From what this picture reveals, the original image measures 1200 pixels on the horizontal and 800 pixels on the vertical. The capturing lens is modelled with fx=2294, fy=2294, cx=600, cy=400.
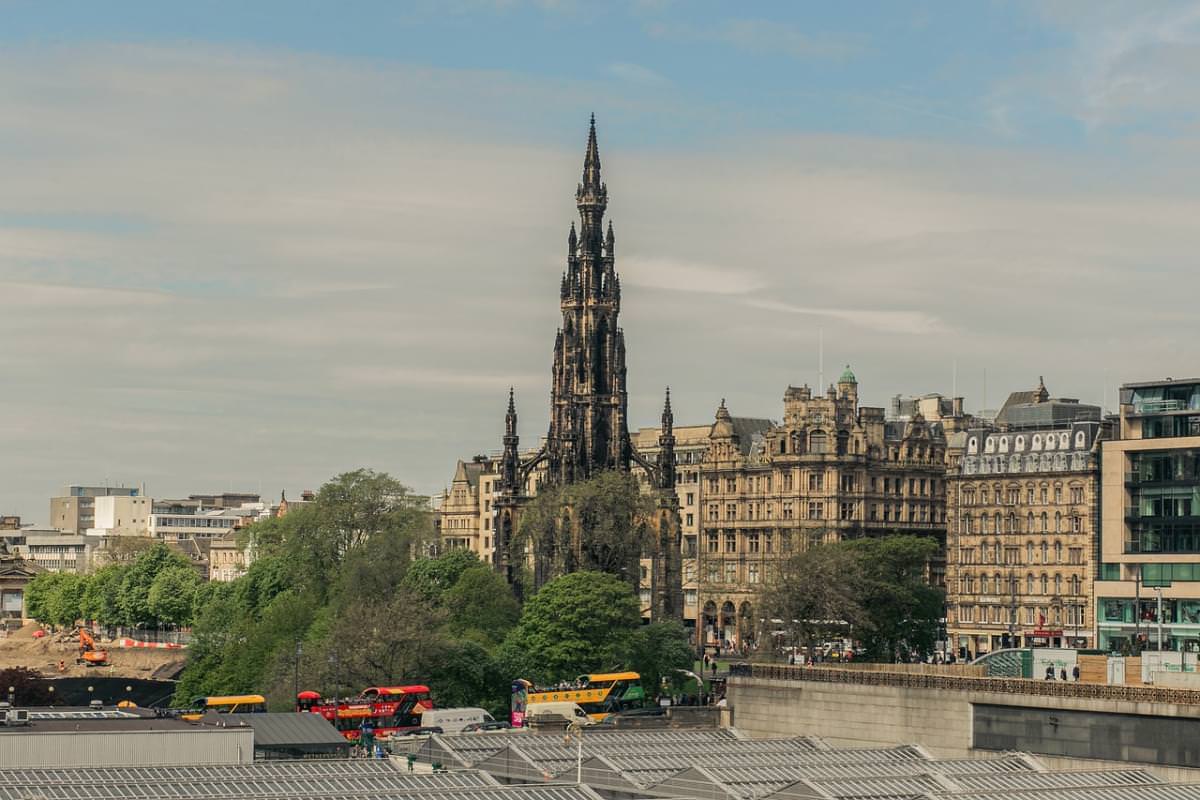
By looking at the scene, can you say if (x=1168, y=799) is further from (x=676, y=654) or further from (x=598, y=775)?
(x=676, y=654)

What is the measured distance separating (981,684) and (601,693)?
55641 millimetres

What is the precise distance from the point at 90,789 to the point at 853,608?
4419 inches

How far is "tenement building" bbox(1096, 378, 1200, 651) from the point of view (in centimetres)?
16512

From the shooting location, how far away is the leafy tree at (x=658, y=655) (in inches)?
7156

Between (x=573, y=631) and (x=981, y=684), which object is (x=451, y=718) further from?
(x=981, y=684)

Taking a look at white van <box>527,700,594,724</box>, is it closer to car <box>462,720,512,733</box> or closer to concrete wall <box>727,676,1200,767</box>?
car <box>462,720,512,733</box>

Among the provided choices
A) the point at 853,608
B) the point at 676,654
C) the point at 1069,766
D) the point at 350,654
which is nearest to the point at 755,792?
the point at 1069,766

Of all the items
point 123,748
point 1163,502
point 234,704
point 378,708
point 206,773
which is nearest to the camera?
point 206,773

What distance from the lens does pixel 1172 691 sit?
10769 centimetres

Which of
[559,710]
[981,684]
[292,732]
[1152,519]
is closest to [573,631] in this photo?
[559,710]

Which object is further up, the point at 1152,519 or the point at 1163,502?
the point at 1163,502

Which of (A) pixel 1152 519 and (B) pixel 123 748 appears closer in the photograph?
(B) pixel 123 748

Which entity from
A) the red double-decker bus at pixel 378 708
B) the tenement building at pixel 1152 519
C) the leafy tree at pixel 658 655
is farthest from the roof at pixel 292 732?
the tenement building at pixel 1152 519

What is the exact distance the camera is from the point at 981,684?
11800cm
